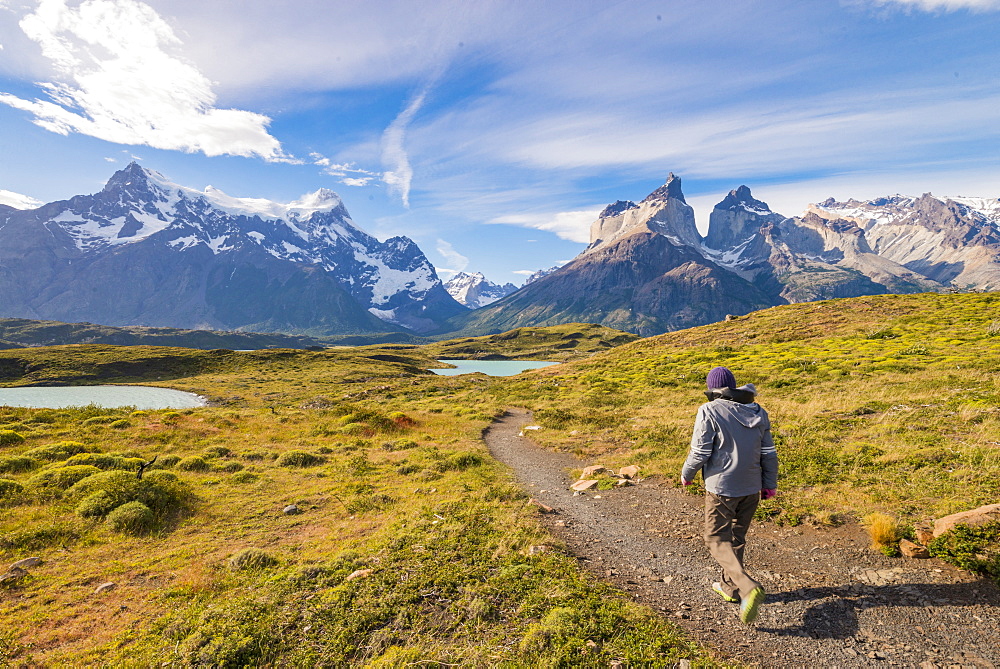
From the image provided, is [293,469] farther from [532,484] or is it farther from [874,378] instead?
[874,378]

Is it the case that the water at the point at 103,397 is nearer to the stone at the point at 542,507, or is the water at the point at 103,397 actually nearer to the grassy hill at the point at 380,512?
the grassy hill at the point at 380,512

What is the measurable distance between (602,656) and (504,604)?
2.16m

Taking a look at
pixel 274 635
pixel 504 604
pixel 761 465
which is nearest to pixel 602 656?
pixel 504 604

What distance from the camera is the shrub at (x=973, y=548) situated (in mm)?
7332

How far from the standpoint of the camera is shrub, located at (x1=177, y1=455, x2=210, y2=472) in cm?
1789

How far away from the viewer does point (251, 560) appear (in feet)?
31.7

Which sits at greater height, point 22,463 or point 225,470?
point 22,463

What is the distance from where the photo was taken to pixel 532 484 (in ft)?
52.9

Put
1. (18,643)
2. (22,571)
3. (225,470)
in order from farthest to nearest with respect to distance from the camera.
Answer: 1. (225,470)
2. (22,571)
3. (18,643)

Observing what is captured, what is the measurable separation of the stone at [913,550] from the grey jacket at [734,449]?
10.7ft

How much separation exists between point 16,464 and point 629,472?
2422 cm

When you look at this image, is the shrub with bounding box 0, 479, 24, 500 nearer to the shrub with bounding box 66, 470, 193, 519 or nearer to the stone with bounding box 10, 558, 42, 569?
the shrub with bounding box 66, 470, 193, 519

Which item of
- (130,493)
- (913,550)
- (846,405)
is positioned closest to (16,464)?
(130,493)

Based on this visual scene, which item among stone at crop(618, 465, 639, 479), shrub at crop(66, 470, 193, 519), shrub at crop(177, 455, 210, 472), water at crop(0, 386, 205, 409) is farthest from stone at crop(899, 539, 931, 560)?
water at crop(0, 386, 205, 409)
